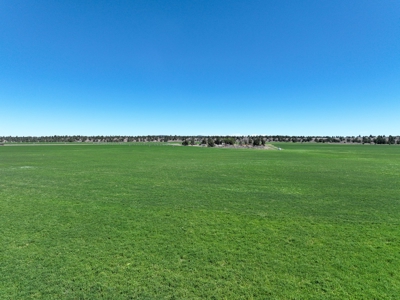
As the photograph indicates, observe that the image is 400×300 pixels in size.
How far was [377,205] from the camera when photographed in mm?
9039

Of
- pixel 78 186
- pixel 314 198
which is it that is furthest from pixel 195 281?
pixel 78 186

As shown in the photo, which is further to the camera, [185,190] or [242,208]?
[185,190]

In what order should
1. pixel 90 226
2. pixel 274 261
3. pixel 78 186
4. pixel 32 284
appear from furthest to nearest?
1. pixel 78 186
2. pixel 90 226
3. pixel 274 261
4. pixel 32 284

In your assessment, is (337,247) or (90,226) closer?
(337,247)

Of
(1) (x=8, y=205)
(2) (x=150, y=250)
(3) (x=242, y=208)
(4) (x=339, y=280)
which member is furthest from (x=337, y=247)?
(1) (x=8, y=205)

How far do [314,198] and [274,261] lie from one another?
653 cm

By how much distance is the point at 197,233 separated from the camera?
6.38 metres

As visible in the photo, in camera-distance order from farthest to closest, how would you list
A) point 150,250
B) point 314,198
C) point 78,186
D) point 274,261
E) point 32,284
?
1. point 78,186
2. point 314,198
3. point 150,250
4. point 274,261
5. point 32,284

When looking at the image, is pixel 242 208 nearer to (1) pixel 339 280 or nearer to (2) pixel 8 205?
(1) pixel 339 280

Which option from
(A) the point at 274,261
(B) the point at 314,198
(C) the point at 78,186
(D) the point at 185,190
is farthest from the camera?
(C) the point at 78,186

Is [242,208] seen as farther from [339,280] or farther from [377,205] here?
[377,205]

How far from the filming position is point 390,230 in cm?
659

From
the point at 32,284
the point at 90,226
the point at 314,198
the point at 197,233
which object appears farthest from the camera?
the point at 314,198

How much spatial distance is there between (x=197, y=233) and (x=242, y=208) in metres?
2.99
